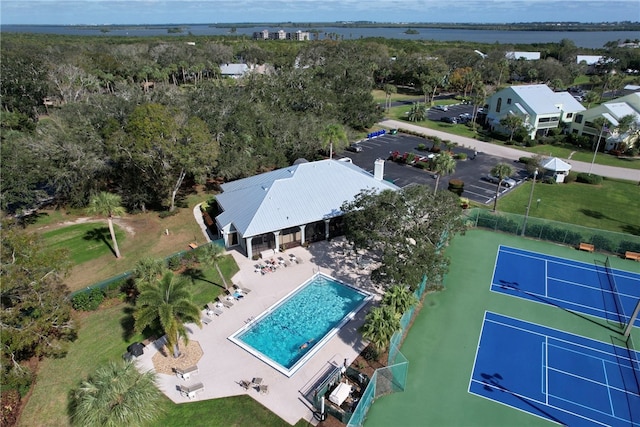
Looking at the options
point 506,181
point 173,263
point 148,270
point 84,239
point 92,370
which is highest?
point 148,270

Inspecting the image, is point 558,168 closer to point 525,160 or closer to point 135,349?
point 525,160

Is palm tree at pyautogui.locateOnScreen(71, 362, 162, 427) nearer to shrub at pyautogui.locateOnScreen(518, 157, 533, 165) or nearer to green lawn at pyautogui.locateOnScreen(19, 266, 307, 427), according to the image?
green lawn at pyautogui.locateOnScreen(19, 266, 307, 427)

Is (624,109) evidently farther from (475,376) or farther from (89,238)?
(89,238)

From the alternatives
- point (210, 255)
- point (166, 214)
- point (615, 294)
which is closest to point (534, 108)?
point (615, 294)

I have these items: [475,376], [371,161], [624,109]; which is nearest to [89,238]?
[475,376]

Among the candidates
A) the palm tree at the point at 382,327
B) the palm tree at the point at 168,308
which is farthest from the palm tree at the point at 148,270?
the palm tree at the point at 382,327

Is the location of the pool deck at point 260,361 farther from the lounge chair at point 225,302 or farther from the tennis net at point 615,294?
the tennis net at point 615,294
